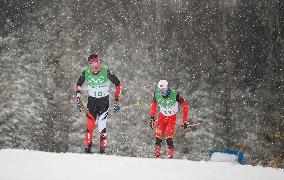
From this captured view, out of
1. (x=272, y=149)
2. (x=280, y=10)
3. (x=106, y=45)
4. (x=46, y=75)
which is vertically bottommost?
(x=272, y=149)

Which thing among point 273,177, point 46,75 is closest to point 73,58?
point 46,75

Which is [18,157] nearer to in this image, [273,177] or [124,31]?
[273,177]

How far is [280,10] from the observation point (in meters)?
13.1

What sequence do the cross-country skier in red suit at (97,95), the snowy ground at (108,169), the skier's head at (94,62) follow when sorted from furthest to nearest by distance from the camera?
1. the cross-country skier in red suit at (97,95)
2. the skier's head at (94,62)
3. the snowy ground at (108,169)

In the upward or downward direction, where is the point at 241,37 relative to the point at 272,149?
upward

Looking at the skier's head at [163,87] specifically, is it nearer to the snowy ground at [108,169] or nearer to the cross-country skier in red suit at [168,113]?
the cross-country skier in red suit at [168,113]

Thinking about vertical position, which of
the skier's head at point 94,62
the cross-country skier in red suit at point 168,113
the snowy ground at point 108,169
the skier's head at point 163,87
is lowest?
the snowy ground at point 108,169

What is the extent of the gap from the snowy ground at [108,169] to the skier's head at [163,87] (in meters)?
2.42

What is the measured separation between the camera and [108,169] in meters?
5.00

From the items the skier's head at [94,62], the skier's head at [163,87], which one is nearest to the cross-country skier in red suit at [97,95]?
the skier's head at [94,62]

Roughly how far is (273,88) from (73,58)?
19.3 feet

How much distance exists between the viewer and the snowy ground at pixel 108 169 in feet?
15.1

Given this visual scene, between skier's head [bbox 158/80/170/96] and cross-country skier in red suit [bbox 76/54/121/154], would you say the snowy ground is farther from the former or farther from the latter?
skier's head [bbox 158/80/170/96]

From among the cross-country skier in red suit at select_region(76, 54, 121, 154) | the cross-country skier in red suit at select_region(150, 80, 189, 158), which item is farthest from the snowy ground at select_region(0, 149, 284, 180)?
the cross-country skier in red suit at select_region(150, 80, 189, 158)
